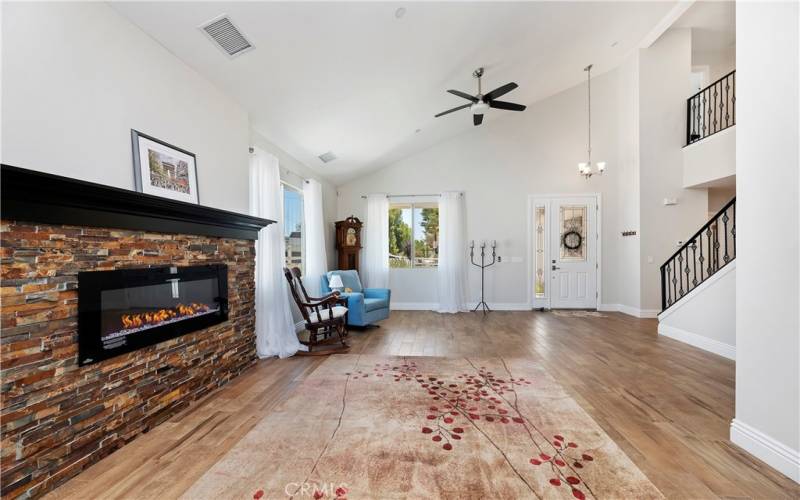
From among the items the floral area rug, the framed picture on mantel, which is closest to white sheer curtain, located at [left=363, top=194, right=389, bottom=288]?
the floral area rug

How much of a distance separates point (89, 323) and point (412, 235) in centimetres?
571

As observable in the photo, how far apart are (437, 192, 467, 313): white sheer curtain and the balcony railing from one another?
412cm

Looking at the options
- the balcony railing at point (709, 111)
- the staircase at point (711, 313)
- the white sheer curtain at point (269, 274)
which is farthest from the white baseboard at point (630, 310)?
the white sheer curtain at point (269, 274)

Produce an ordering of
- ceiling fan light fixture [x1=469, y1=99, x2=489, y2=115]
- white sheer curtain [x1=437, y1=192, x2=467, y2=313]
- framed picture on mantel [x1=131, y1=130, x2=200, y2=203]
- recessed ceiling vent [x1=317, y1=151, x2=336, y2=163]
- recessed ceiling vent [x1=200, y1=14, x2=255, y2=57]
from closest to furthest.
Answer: framed picture on mantel [x1=131, y1=130, x2=200, y2=203]
recessed ceiling vent [x1=200, y1=14, x2=255, y2=57]
ceiling fan light fixture [x1=469, y1=99, x2=489, y2=115]
recessed ceiling vent [x1=317, y1=151, x2=336, y2=163]
white sheer curtain [x1=437, y1=192, x2=467, y2=313]

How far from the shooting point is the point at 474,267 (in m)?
6.93

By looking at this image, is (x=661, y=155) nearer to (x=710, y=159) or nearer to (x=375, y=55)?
(x=710, y=159)

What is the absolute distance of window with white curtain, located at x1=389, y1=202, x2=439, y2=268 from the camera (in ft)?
23.5

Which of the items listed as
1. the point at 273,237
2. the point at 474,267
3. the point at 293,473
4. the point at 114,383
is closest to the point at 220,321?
the point at 114,383

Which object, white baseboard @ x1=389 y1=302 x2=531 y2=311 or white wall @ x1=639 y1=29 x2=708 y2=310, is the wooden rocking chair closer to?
white baseboard @ x1=389 y1=302 x2=531 y2=311

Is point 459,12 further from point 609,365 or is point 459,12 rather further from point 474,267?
point 474,267

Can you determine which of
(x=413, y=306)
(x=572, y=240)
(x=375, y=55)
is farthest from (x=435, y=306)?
(x=375, y=55)

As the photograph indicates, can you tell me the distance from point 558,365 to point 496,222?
384cm

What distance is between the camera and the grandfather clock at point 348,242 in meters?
6.52

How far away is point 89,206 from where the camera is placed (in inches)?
73.9
